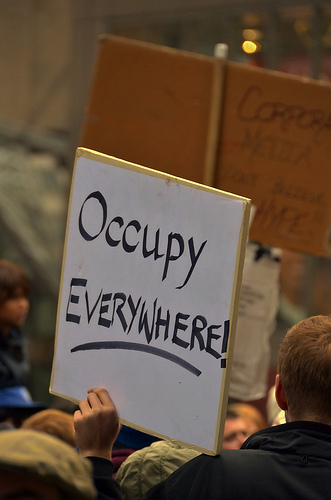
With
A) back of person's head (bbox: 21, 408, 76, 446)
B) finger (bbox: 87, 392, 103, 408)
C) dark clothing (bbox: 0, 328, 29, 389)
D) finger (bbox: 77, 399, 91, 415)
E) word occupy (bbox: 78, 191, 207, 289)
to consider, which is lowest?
back of person's head (bbox: 21, 408, 76, 446)

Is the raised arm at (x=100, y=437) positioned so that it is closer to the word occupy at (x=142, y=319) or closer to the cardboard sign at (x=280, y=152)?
the word occupy at (x=142, y=319)

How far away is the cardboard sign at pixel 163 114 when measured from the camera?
3.23m

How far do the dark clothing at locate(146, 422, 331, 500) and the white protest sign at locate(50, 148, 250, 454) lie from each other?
0.07 m

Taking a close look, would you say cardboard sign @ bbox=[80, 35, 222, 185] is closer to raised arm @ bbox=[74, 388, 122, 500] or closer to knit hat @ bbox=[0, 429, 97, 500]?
raised arm @ bbox=[74, 388, 122, 500]

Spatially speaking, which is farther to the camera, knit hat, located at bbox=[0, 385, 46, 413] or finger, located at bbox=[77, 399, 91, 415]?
knit hat, located at bbox=[0, 385, 46, 413]

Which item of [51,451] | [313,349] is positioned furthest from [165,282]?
[51,451]

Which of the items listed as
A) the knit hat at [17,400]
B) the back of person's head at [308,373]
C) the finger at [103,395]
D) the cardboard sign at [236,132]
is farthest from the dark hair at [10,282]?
the back of person's head at [308,373]

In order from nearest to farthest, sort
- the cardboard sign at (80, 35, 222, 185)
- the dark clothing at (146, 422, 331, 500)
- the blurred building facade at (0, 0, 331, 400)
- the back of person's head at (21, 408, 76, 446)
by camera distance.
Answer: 1. the dark clothing at (146, 422, 331, 500)
2. the back of person's head at (21, 408, 76, 446)
3. the cardboard sign at (80, 35, 222, 185)
4. the blurred building facade at (0, 0, 331, 400)

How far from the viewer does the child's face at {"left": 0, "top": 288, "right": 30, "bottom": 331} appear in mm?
A: 3428

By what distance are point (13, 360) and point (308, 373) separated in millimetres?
2055

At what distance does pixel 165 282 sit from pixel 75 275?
28 cm

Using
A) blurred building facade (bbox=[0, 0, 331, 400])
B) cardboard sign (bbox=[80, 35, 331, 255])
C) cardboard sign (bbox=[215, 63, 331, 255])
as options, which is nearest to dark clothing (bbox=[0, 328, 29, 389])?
cardboard sign (bbox=[80, 35, 331, 255])

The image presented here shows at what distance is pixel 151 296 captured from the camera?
1.80 metres

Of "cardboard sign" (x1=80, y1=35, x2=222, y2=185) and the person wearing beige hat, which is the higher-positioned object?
"cardboard sign" (x1=80, y1=35, x2=222, y2=185)
